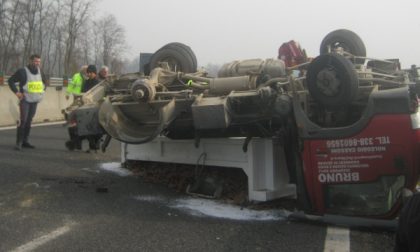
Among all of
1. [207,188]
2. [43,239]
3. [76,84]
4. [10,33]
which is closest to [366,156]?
[207,188]

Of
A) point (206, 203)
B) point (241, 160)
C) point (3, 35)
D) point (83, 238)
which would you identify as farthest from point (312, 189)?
point (3, 35)

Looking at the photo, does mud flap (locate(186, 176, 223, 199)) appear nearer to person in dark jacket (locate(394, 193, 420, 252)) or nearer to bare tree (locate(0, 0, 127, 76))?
person in dark jacket (locate(394, 193, 420, 252))

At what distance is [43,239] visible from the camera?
167 inches

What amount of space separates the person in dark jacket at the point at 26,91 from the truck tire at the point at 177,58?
11.6ft

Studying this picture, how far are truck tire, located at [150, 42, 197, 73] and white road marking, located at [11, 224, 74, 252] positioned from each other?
2608mm

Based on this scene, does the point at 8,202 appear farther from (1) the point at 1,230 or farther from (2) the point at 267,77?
→ (2) the point at 267,77

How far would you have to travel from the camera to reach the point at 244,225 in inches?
187

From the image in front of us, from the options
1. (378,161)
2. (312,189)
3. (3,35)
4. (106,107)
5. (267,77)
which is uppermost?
(3,35)

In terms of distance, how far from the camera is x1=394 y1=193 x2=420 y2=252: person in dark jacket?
5.34 ft

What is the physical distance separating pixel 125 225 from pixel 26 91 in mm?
5371

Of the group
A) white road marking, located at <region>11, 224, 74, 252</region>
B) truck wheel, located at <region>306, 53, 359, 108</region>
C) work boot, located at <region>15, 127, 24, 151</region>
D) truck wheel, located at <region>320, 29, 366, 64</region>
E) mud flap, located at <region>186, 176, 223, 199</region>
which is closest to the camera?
white road marking, located at <region>11, 224, 74, 252</region>

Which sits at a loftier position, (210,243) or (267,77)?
(267,77)

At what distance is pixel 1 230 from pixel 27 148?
202 inches

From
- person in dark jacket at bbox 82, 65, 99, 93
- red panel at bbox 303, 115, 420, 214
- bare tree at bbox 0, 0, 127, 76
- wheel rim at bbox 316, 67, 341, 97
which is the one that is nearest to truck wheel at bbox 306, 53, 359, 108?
wheel rim at bbox 316, 67, 341, 97
